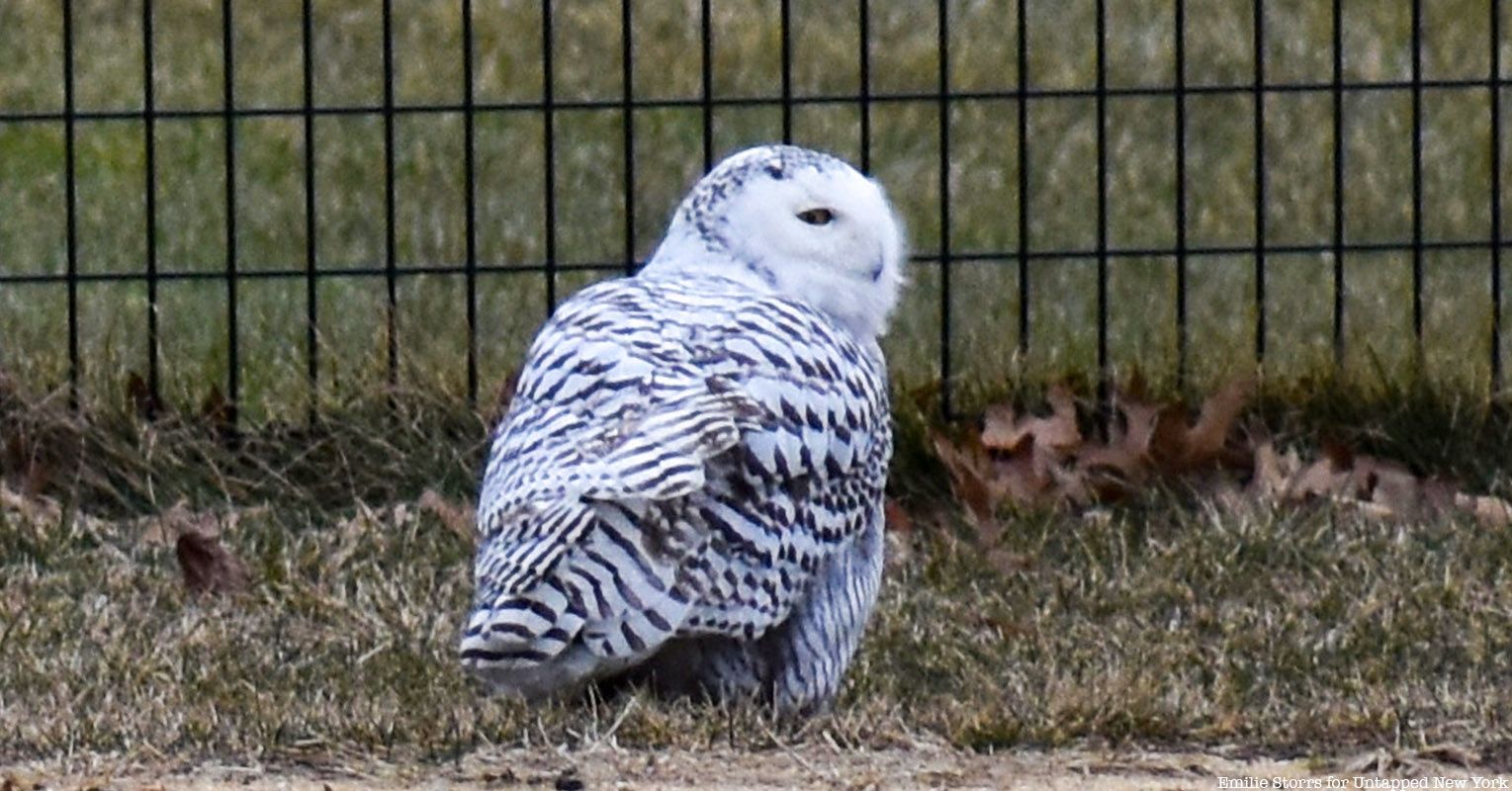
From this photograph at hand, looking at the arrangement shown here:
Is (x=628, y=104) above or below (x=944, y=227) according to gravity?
above

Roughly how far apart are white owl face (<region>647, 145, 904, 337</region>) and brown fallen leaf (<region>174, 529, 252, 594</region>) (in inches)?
47.8

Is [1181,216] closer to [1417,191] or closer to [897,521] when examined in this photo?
[1417,191]

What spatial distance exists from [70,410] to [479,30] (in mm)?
4663

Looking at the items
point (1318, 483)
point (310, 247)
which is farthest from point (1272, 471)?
point (310, 247)

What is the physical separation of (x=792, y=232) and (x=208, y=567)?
4.90 feet

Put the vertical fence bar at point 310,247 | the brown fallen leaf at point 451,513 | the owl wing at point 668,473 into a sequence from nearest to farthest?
the owl wing at point 668,473
the brown fallen leaf at point 451,513
the vertical fence bar at point 310,247

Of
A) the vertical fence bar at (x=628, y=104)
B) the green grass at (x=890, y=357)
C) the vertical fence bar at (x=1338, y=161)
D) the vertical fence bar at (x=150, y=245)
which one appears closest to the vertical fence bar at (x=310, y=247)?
the green grass at (x=890, y=357)

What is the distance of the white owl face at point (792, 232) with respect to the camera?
17.8ft

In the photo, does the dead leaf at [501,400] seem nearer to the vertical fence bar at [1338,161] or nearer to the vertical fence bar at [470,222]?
the vertical fence bar at [470,222]

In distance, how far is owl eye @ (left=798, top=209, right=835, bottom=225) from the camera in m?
5.46

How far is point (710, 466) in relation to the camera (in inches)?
191

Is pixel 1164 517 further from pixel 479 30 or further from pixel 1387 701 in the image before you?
pixel 479 30

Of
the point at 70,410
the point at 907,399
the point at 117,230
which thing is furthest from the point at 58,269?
the point at 907,399

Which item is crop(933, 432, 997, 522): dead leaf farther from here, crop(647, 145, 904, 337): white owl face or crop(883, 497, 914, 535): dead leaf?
crop(647, 145, 904, 337): white owl face
